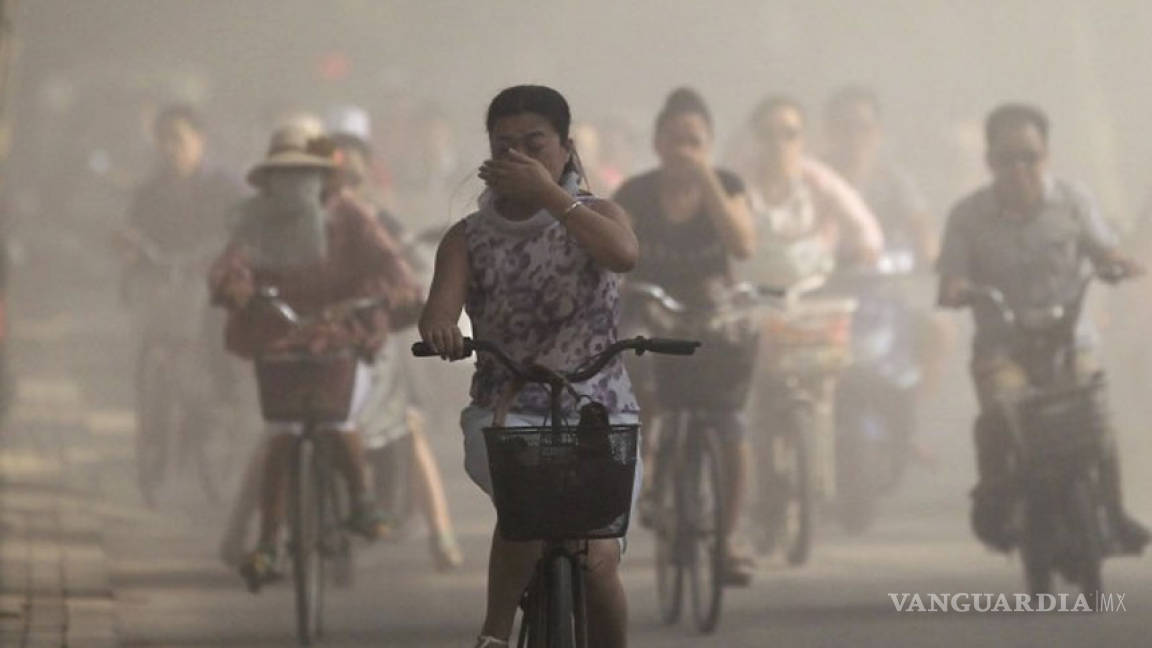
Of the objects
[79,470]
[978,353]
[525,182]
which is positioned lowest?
[79,470]

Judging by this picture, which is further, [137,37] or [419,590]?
[137,37]

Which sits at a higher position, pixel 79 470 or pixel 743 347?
pixel 743 347

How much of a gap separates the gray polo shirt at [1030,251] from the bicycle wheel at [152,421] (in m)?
5.83

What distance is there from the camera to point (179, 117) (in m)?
18.1

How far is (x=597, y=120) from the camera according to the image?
2203cm

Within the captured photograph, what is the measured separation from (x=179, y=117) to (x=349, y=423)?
256 inches

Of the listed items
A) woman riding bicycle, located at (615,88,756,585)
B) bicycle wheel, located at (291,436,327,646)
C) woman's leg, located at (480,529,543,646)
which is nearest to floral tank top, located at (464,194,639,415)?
woman's leg, located at (480,529,543,646)

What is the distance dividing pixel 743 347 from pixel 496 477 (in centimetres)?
539

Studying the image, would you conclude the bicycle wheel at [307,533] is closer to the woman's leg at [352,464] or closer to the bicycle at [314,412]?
the bicycle at [314,412]

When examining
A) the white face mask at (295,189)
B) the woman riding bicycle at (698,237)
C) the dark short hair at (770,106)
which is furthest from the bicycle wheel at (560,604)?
the dark short hair at (770,106)

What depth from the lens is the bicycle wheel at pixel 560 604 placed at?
7.27 m

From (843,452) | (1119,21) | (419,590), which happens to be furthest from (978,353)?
(1119,21)

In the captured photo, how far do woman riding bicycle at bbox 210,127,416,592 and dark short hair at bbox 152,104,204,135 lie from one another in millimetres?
5145

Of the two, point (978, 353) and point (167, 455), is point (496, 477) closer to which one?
point (978, 353)
